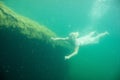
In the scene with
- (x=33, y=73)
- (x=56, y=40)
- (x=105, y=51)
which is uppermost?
(x=105, y=51)

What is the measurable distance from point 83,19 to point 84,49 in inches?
65.7

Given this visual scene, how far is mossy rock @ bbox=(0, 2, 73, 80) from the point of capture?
216 inches

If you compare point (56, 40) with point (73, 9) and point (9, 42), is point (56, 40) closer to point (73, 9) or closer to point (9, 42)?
point (9, 42)

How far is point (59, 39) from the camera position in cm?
629

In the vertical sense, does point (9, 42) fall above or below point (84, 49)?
below

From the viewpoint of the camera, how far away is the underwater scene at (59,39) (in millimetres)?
5609

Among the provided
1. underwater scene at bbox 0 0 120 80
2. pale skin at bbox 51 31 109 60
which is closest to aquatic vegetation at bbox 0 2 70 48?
underwater scene at bbox 0 0 120 80

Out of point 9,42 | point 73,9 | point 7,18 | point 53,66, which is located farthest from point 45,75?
point 73,9

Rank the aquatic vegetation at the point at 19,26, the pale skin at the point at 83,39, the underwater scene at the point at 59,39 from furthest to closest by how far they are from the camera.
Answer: the pale skin at the point at 83,39
the underwater scene at the point at 59,39
the aquatic vegetation at the point at 19,26

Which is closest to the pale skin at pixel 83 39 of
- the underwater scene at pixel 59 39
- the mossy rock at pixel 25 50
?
the underwater scene at pixel 59 39

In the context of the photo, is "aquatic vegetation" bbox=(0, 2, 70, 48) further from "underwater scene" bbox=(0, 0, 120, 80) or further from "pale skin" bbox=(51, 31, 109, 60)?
"pale skin" bbox=(51, 31, 109, 60)

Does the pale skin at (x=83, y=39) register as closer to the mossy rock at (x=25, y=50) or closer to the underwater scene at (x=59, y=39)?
the underwater scene at (x=59, y=39)

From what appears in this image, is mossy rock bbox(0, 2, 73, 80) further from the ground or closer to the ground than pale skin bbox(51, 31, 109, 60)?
closer to the ground

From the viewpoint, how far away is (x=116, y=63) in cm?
901
